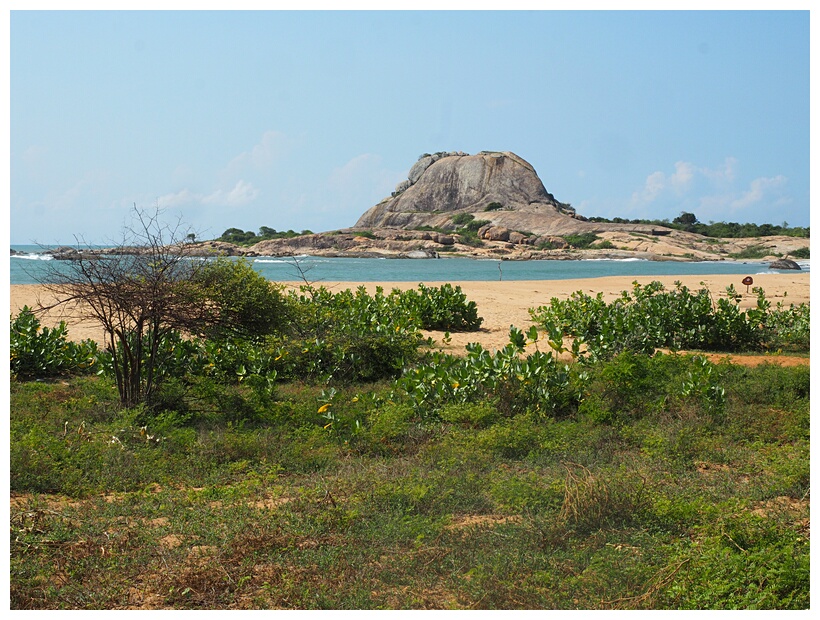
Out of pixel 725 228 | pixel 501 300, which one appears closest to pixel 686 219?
pixel 725 228

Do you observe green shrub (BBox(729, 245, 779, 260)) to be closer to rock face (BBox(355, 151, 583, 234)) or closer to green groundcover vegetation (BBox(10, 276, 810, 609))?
rock face (BBox(355, 151, 583, 234))

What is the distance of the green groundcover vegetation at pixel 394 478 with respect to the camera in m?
4.29

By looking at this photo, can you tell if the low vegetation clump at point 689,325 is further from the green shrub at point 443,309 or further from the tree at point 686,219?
the tree at point 686,219

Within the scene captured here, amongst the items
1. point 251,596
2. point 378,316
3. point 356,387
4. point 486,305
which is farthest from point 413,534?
point 486,305

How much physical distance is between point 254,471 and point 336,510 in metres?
1.60

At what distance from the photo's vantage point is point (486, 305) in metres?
21.2

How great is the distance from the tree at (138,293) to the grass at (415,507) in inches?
24.2

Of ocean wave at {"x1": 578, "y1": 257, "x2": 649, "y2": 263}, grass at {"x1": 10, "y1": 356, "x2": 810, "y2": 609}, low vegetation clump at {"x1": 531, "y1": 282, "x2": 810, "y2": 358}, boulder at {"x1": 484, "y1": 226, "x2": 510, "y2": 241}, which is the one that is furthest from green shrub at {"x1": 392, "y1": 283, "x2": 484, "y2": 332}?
boulder at {"x1": 484, "y1": 226, "x2": 510, "y2": 241}

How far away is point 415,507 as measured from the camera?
558cm

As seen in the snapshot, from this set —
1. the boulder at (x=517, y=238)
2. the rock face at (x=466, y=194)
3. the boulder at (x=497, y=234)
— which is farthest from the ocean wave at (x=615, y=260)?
the rock face at (x=466, y=194)

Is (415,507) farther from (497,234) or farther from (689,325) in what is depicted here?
(497,234)

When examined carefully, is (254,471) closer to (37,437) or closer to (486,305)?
(37,437)

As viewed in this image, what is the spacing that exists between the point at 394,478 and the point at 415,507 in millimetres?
636

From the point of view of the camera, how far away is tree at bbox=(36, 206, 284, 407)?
8195 mm
